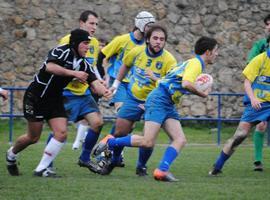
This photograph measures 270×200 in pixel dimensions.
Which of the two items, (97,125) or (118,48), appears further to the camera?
(118,48)

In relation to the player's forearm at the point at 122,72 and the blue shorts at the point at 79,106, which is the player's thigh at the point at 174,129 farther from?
the player's forearm at the point at 122,72

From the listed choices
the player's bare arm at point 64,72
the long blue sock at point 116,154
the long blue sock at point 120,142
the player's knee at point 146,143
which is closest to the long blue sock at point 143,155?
the long blue sock at point 116,154

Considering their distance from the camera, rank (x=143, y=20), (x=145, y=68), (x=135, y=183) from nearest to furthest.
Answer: (x=135, y=183), (x=145, y=68), (x=143, y=20)

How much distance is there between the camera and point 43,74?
9.38 m

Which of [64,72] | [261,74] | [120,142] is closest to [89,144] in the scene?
[120,142]

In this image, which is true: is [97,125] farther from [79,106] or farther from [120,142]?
[120,142]

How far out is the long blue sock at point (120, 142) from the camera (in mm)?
9539

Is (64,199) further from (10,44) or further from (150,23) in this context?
(10,44)

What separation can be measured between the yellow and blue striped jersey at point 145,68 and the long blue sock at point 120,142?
0.78m

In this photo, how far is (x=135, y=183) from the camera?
8883mm

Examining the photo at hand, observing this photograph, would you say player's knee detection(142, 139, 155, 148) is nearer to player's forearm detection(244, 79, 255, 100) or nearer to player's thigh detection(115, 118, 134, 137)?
player's thigh detection(115, 118, 134, 137)

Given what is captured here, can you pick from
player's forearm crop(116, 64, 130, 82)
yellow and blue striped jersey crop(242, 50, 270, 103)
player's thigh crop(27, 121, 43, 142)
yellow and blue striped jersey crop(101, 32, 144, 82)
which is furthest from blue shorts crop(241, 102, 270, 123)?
player's thigh crop(27, 121, 43, 142)

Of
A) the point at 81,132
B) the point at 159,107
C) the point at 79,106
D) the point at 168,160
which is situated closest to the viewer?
the point at 168,160

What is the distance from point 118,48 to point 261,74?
2.51 metres
